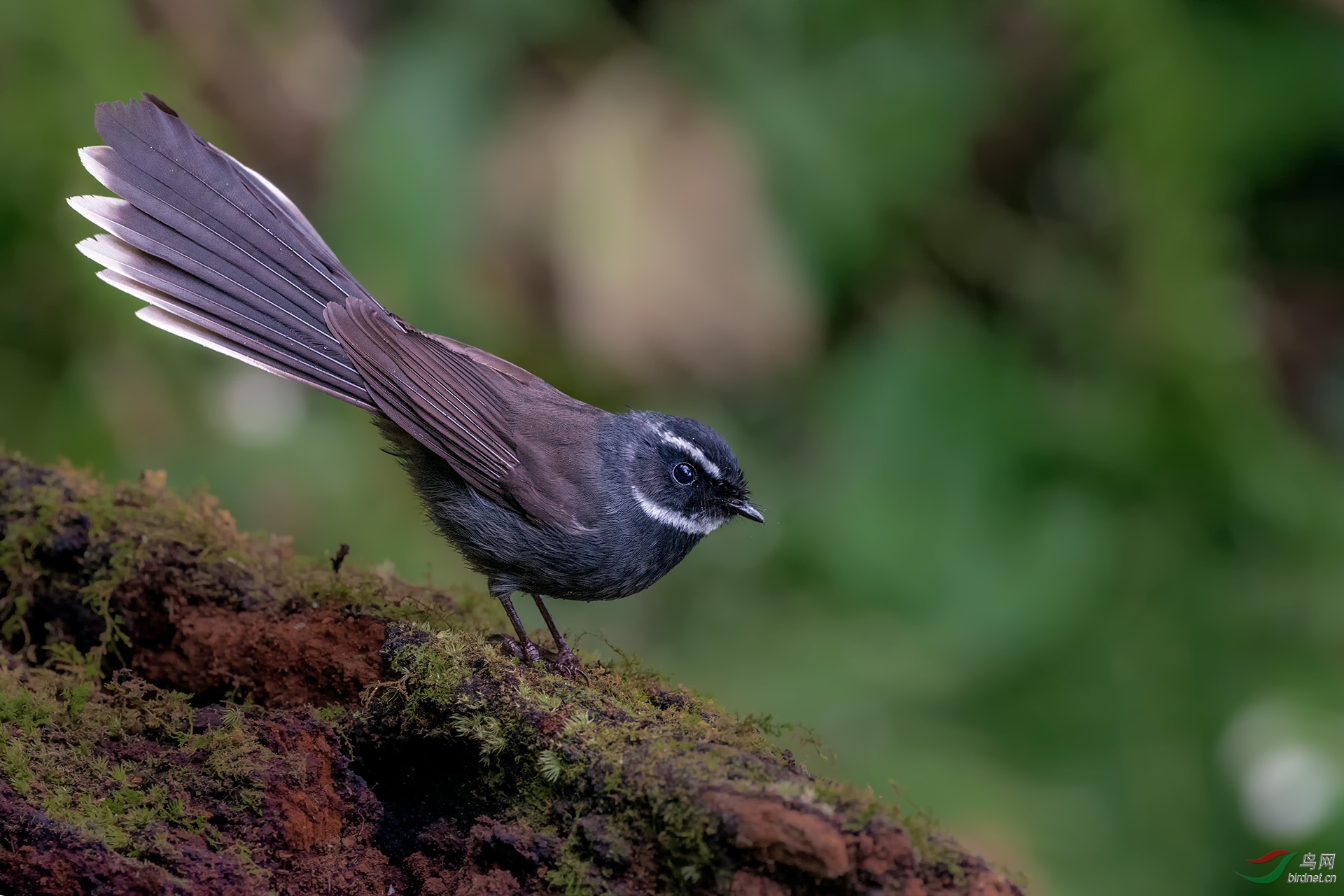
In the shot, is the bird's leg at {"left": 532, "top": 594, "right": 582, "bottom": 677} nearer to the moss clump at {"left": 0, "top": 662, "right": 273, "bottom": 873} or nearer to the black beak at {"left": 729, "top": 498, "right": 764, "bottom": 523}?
the black beak at {"left": 729, "top": 498, "right": 764, "bottom": 523}

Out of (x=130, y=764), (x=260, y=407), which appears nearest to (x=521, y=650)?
(x=130, y=764)

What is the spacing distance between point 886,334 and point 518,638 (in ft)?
12.8

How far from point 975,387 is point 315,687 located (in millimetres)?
4566

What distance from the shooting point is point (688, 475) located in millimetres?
3949

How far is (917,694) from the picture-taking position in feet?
18.6

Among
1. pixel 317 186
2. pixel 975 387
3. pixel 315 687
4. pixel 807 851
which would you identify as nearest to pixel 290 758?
pixel 315 687

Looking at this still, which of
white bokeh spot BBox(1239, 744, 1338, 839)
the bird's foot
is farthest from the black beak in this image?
white bokeh spot BBox(1239, 744, 1338, 839)

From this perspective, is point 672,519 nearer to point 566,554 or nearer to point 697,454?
point 697,454

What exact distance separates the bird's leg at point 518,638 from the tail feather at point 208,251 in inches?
29.5

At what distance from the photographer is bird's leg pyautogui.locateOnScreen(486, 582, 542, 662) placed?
11.5ft

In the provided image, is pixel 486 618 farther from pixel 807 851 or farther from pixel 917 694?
pixel 917 694

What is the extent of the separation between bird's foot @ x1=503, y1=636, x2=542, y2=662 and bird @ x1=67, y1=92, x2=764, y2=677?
0.01 meters

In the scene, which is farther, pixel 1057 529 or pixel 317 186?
pixel 317 186

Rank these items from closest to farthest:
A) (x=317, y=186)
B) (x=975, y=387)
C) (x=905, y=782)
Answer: (x=905, y=782) < (x=975, y=387) < (x=317, y=186)
